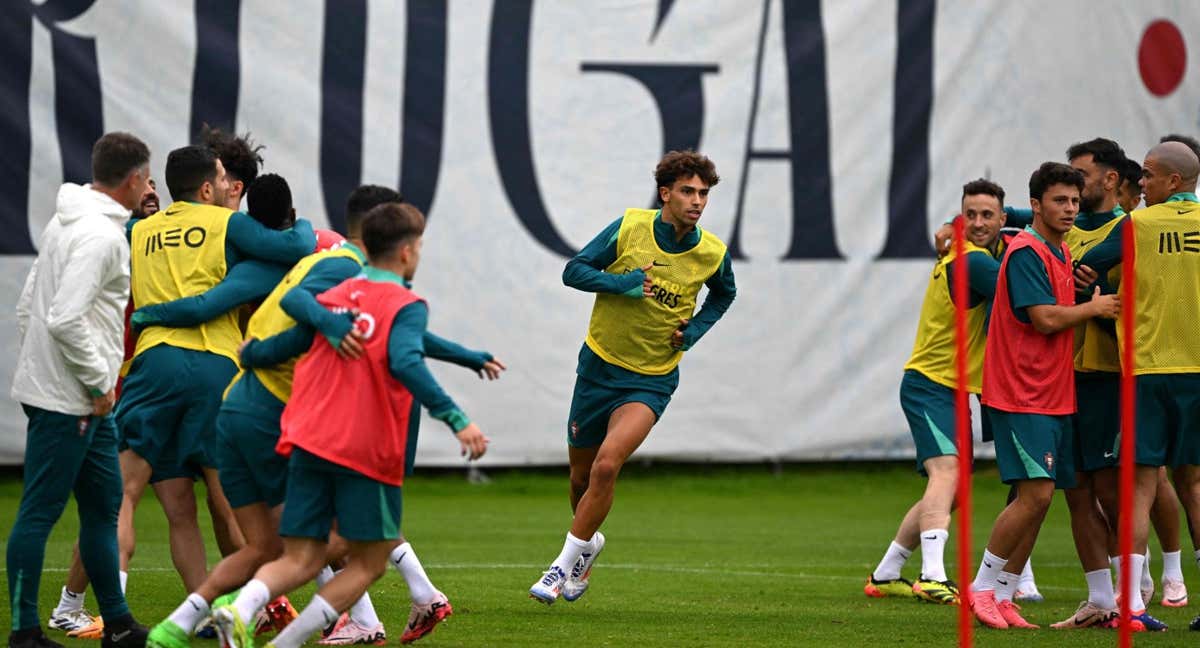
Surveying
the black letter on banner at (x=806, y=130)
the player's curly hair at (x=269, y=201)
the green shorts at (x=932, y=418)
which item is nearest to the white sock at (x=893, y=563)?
the green shorts at (x=932, y=418)

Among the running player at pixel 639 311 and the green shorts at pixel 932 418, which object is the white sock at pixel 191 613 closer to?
the running player at pixel 639 311

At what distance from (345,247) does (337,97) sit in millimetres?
9542

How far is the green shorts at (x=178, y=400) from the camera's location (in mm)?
7207

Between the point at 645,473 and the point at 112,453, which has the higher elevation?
the point at 112,453

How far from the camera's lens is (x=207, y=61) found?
611 inches

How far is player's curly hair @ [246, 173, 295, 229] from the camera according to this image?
7.15 metres

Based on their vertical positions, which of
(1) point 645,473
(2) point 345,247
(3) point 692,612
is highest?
(2) point 345,247

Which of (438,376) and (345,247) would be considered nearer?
(345,247)

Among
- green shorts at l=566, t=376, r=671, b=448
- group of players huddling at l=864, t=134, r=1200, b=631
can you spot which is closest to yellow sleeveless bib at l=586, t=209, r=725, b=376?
green shorts at l=566, t=376, r=671, b=448

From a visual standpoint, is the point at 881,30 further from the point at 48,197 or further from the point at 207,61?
the point at 48,197

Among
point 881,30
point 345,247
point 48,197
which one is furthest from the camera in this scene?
point 881,30

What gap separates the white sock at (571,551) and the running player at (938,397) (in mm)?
1884

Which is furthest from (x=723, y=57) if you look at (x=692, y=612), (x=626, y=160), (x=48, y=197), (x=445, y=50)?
(x=692, y=612)

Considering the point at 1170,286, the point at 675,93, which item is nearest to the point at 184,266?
the point at 1170,286
